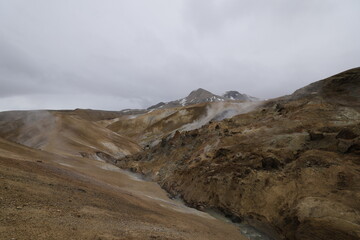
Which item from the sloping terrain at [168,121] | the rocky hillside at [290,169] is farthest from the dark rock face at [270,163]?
the sloping terrain at [168,121]

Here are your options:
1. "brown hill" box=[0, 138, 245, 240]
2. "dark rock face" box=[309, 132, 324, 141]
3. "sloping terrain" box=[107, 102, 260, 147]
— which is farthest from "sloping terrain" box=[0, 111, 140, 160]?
"dark rock face" box=[309, 132, 324, 141]

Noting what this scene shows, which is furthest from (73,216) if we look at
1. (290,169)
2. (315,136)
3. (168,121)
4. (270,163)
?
(168,121)

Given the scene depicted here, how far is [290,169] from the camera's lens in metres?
19.8

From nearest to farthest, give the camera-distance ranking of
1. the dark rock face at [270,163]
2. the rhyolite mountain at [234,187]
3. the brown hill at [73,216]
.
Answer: the brown hill at [73,216]
the rhyolite mountain at [234,187]
the dark rock face at [270,163]

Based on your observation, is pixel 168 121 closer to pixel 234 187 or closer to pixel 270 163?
pixel 234 187

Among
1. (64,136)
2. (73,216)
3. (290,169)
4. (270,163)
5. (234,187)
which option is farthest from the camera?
(64,136)

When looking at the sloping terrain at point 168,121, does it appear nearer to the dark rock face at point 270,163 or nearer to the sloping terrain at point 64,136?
the sloping terrain at point 64,136

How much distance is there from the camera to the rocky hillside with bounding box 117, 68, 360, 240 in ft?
47.8

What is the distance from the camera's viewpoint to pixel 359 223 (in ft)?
41.7

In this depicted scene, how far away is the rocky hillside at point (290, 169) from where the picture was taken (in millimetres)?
14555

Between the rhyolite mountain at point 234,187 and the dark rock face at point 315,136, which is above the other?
the dark rock face at point 315,136

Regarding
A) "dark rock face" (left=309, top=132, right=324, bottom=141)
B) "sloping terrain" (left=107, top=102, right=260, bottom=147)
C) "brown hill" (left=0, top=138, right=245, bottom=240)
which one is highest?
"sloping terrain" (left=107, top=102, right=260, bottom=147)

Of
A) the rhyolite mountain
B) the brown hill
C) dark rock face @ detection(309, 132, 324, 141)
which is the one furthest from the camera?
dark rock face @ detection(309, 132, 324, 141)

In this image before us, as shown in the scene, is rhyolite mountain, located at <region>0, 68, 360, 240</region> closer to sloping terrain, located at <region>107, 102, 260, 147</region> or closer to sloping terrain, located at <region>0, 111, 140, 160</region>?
sloping terrain, located at <region>0, 111, 140, 160</region>
